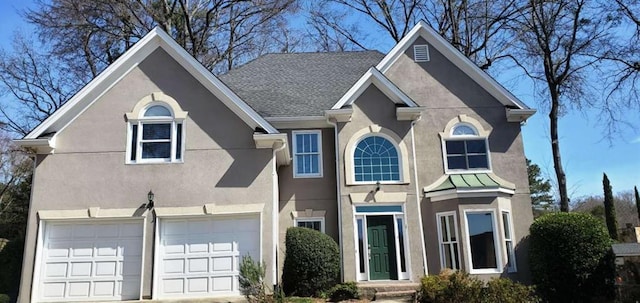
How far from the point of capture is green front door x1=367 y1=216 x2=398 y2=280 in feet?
46.8

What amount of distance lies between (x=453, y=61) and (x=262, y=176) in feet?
27.6

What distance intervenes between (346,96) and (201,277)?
23.3 ft

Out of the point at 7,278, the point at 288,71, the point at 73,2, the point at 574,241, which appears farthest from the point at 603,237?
the point at 73,2

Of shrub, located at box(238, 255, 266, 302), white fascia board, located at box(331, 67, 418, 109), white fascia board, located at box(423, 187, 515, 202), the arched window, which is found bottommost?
shrub, located at box(238, 255, 266, 302)

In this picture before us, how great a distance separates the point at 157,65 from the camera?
537 inches

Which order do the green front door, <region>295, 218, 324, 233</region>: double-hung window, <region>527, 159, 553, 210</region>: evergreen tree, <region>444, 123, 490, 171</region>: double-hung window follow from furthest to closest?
1. <region>527, 159, 553, 210</region>: evergreen tree
2. <region>444, 123, 490, 171</region>: double-hung window
3. <region>295, 218, 324, 233</region>: double-hung window
4. the green front door

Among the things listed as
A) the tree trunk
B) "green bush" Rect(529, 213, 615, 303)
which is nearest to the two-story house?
"green bush" Rect(529, 213, 615, 303)

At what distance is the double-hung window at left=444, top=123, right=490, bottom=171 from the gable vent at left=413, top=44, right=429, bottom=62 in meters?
2.75

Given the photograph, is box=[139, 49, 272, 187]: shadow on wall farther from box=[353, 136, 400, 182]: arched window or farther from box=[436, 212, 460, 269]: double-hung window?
box=[436, 212, 460, 269]: double-hung window

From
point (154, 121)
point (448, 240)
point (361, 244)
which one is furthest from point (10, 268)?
point (448, 240)

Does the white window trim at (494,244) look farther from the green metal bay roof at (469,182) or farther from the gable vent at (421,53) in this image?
the gable vent at (421,53)

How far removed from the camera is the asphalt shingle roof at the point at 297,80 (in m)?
16.6

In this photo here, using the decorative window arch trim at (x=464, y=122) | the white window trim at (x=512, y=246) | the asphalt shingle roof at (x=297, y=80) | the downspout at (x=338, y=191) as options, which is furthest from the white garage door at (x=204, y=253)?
the white window trim at (x=512, y=246)

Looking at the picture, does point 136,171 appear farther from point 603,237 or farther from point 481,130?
point 603,237
